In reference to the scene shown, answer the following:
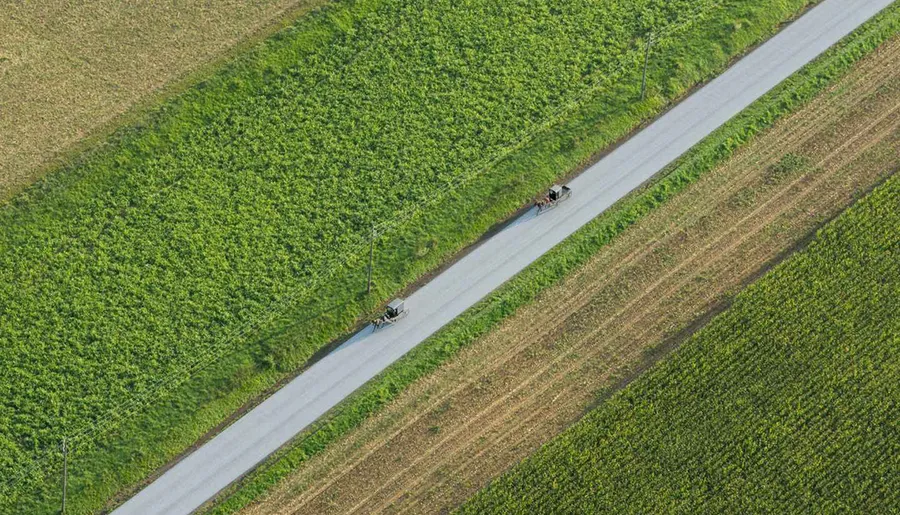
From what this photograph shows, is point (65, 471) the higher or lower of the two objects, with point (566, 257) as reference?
higher

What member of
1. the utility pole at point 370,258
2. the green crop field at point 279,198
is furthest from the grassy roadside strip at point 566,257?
the utility pole at point 370,258

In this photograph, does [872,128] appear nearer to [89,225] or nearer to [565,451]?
[565,451]

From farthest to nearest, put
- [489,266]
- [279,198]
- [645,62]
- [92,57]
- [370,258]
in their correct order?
[645,62] → [92,57] → [279,198] → [489,266] → [370,258]

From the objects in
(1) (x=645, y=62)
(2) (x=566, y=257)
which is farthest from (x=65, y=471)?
(1) (x=645, y=62)

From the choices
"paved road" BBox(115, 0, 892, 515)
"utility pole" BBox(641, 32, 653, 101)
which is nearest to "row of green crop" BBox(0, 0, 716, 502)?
"utility pole" BBox(641, 32, 653, 101)

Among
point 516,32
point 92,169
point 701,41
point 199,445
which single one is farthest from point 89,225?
point 701,41

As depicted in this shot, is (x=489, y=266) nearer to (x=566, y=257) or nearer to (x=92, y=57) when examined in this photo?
(x=566, y=257)

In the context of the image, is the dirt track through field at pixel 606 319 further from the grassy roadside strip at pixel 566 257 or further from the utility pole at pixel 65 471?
the utility pole at pixel 65 471
